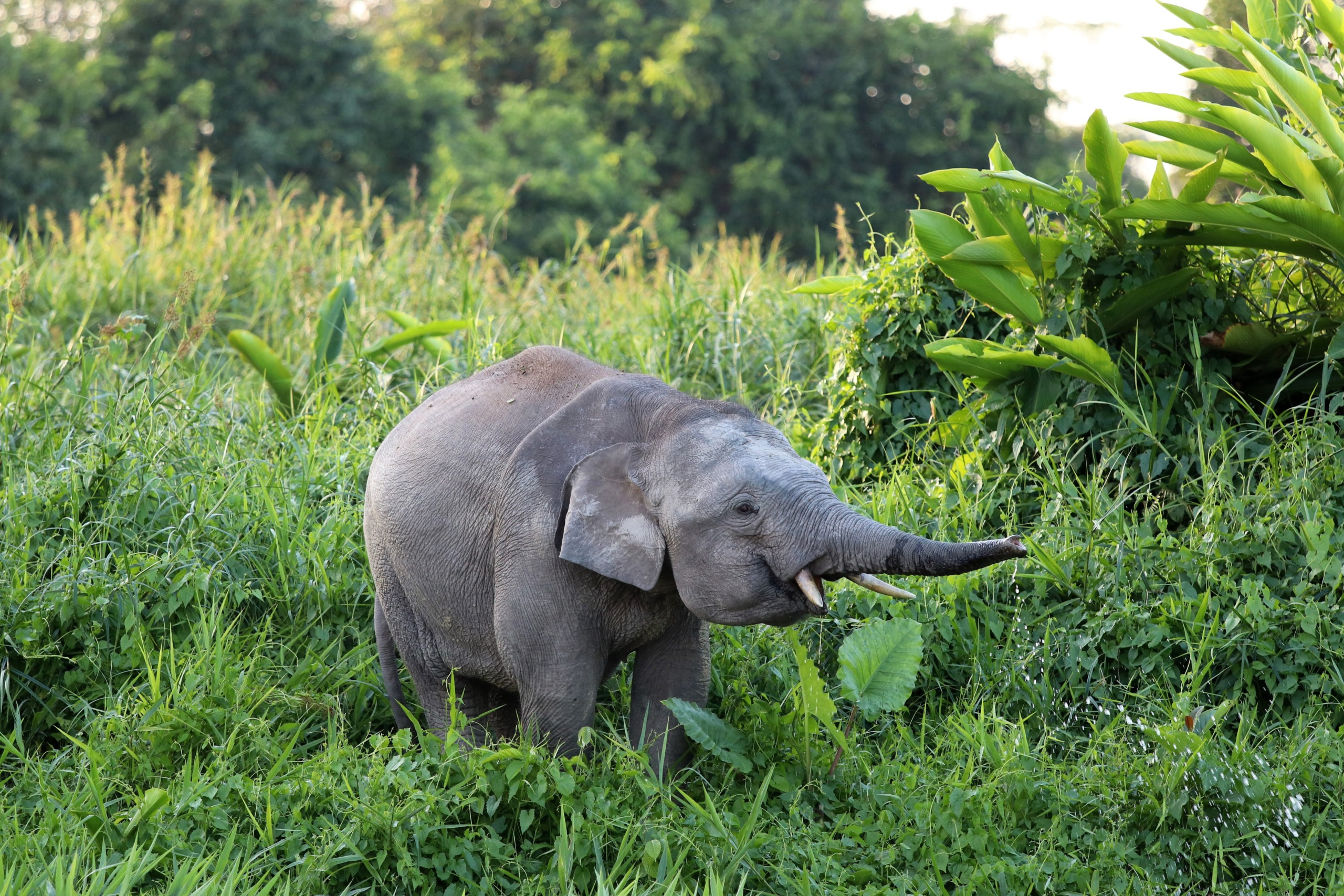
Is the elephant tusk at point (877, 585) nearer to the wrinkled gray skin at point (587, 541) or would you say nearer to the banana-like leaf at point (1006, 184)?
the wrinkled gray skin at point (587, 541)

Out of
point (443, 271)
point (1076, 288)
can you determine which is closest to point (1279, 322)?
point (1076, 288)

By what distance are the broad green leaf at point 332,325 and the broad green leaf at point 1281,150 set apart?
3.99 metres

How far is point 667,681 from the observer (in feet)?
11.1

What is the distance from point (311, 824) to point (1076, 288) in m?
3.19

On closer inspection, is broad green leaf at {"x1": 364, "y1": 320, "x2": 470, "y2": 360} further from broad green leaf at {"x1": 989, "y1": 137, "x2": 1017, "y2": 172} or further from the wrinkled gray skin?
broad green leaf at {"x1": 989, "y1": 137, "x2": 1017, "y2": 172}

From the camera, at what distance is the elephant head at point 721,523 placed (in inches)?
110

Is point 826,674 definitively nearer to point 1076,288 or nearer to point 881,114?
point 1076,288

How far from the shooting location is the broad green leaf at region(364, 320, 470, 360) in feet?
18.8

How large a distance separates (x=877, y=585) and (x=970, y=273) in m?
2.11

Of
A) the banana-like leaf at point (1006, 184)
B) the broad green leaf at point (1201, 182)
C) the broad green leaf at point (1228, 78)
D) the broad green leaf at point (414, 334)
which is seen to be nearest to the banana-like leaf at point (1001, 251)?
the banana-like leaf at point (1006, 184)

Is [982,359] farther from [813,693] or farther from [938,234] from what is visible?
[813,693]

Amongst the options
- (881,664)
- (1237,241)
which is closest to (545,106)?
(1237,241)

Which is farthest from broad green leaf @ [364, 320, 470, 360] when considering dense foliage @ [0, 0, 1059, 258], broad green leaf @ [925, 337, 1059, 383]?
dense foliage @ [0, 0, 1059, 258]

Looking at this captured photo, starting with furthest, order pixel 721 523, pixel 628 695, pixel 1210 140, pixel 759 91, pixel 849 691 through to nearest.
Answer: pixel 759 91 < pixel 1210 140 < pixel 628 695 < pixel 849 691 < pixel 721 523
